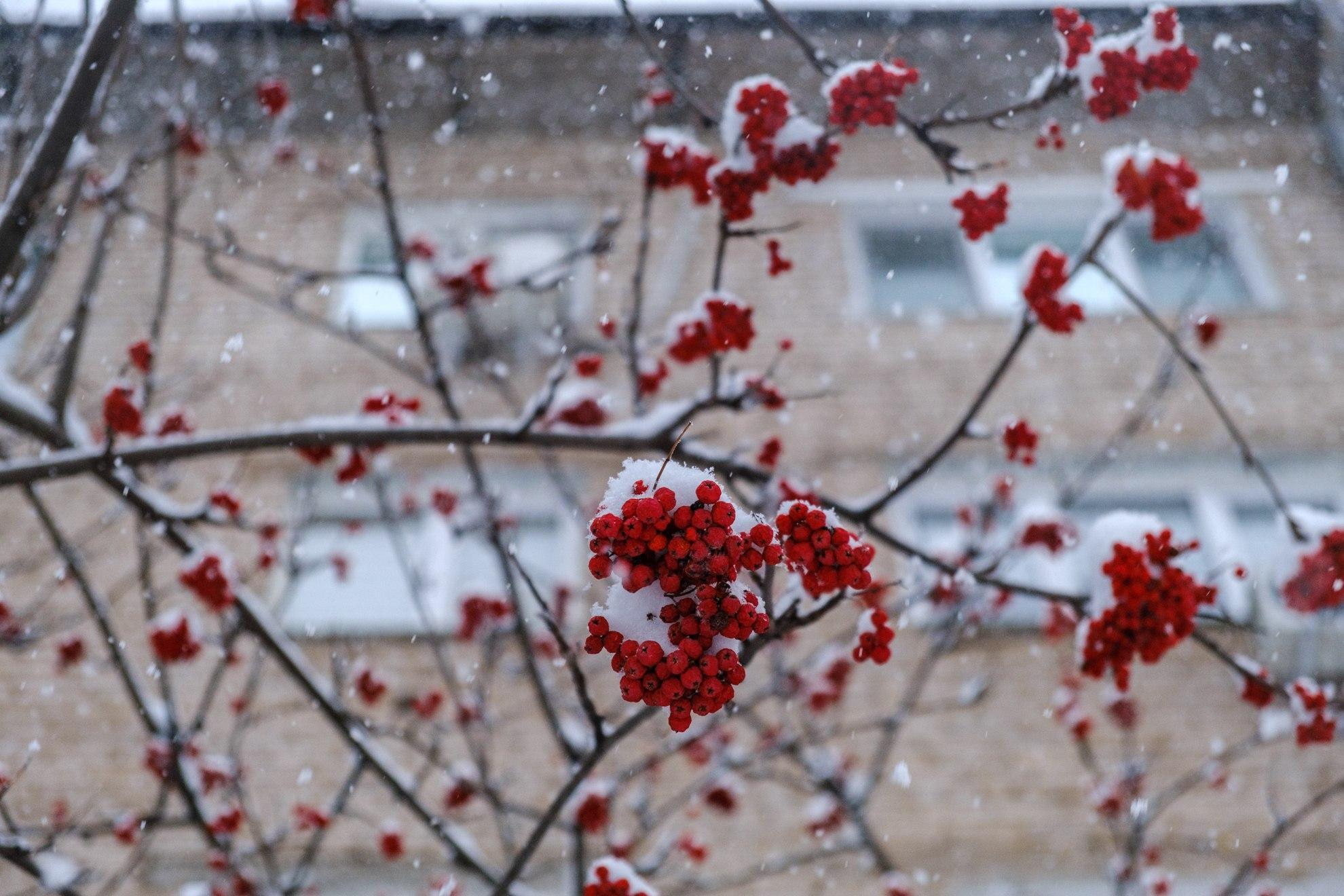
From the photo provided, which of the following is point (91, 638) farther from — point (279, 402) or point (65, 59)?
point (65, 59)

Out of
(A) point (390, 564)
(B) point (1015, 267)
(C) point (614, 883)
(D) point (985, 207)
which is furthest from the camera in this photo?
(B) point (1015, 267)

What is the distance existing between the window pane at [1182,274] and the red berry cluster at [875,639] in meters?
6.22

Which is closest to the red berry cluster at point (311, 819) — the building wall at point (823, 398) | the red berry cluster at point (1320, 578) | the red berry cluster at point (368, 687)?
the red berry cluster at point (368, 687)

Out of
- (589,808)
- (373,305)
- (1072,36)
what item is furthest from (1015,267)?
(589,808)

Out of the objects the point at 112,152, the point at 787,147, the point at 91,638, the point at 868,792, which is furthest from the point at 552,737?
the point at 112,152

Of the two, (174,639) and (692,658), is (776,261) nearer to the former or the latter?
(692,658)

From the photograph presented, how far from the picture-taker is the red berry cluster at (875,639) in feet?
5.98

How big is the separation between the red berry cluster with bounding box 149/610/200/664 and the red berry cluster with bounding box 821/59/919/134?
2.76m

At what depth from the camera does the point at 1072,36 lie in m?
2.26

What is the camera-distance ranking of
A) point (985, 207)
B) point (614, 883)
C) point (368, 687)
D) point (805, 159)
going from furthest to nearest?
point (368, 687) → point (985, 207) → point (805, 159) → point (614, 883)

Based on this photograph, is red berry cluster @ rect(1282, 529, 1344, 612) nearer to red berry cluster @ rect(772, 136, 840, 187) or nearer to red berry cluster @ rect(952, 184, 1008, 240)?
red berry cluster @ rect(952, 184, 1008, 240)

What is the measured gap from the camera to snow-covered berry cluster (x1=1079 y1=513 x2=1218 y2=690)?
1979 millimetres

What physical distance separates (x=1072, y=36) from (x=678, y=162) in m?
1.08

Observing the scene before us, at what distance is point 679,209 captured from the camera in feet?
24.3
